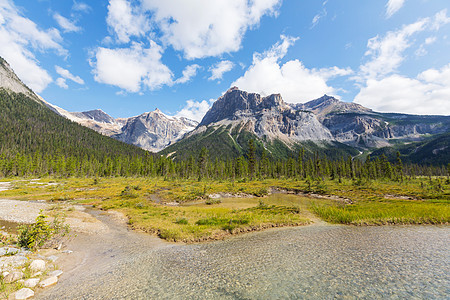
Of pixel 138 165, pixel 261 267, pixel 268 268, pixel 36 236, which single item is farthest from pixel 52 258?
pixel 138 165

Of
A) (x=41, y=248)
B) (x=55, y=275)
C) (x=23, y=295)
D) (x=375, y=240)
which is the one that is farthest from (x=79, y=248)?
(x=375, y=240)

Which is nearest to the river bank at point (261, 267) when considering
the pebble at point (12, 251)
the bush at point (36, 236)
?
the bush at point (36, 236)

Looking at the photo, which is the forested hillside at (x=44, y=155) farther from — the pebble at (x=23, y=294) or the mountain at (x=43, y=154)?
the pebble at (x=23, y=294)

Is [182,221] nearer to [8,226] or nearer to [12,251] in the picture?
[12,251]

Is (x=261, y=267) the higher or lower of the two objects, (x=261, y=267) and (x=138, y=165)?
the lower

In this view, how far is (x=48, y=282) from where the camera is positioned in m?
10.1

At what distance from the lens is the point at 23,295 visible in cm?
856

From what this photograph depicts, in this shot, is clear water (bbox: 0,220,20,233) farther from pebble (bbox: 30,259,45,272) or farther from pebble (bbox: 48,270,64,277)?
pebble (bbox: 48,270,64,277)

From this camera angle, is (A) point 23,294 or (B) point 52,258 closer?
(A) point 23,294

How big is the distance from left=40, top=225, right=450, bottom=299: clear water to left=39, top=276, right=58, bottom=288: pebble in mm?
654

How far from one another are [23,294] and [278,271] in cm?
1312

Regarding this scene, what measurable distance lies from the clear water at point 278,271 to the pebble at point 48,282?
65 centimetres

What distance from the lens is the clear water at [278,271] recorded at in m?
9.27

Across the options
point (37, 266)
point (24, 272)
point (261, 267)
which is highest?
point (24, 272)
